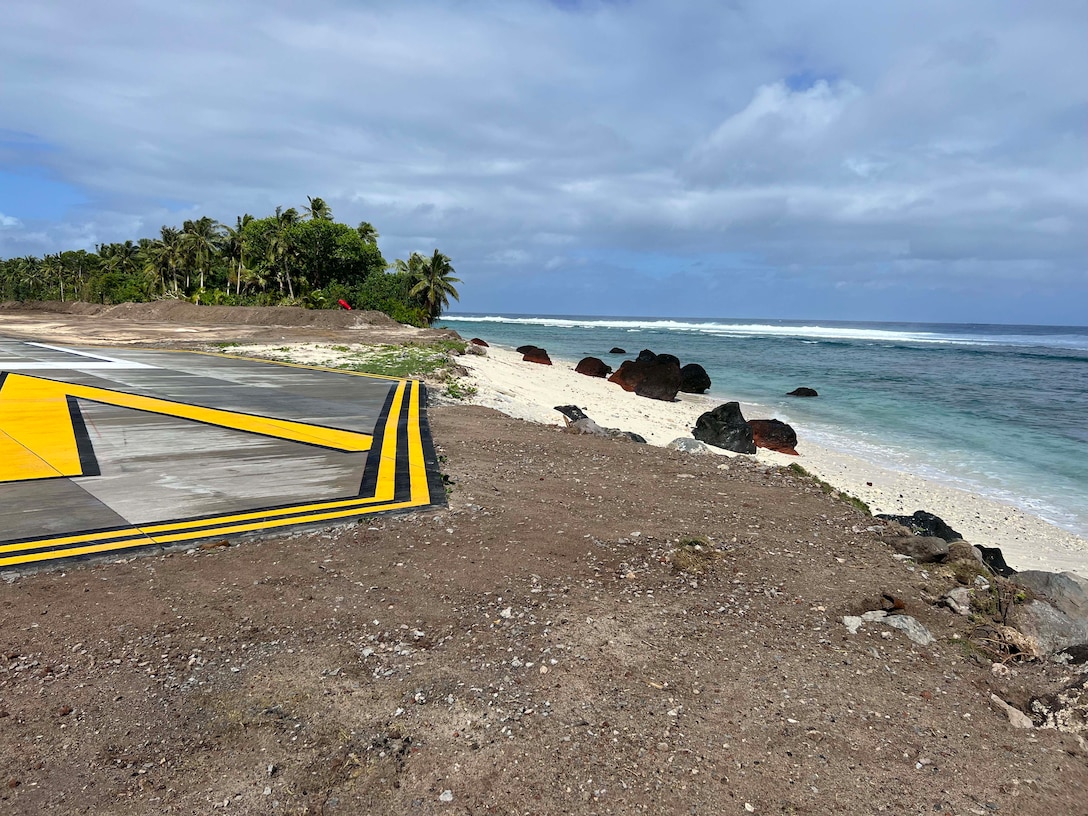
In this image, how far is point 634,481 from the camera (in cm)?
832

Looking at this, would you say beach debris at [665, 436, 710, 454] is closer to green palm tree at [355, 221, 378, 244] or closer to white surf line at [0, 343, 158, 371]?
white surf line at [0, 343, 158, 371]

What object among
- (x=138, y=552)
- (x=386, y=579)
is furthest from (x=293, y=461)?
(x=386, y=579)

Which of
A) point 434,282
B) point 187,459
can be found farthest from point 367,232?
point 187,459

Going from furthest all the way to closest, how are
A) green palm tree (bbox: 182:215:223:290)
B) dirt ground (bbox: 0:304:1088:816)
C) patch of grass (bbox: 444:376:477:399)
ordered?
green palm tree (bbox: 182:215:223:290) < patch of grass (bbox: 444:376:477:399) < dirt ground (bbox: 0:304:1088:816)

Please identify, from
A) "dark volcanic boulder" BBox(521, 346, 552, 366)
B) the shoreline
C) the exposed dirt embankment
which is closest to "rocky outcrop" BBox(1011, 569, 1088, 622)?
the shoreline

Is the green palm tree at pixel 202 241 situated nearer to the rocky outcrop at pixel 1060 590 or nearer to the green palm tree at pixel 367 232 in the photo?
the green palm tree at pixel 367 232

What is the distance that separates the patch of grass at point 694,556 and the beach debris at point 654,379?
835 inches

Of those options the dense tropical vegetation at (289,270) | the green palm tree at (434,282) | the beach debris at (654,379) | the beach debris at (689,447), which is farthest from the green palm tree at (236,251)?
the beach debris at (689,447)

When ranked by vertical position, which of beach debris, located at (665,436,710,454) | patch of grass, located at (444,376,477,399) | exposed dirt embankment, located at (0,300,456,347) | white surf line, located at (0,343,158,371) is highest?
exposed dirt embankment, located at (0,300,456,347)

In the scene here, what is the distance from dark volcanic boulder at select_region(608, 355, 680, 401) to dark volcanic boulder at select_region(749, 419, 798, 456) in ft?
29.5

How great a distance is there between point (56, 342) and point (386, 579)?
88.5ft

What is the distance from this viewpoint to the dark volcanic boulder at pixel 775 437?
17.6 m

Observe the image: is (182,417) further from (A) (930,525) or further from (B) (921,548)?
(A) (930,525)

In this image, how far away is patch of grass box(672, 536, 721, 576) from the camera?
5.50 metres
